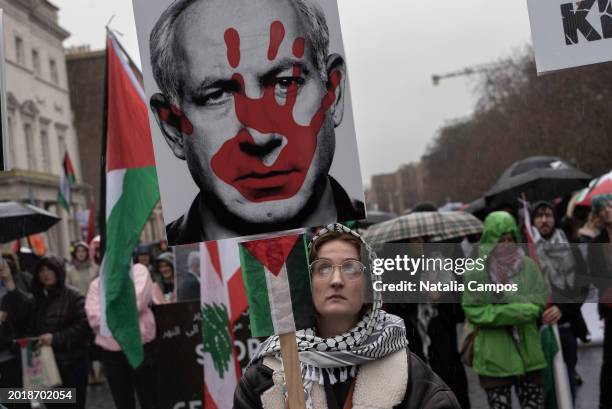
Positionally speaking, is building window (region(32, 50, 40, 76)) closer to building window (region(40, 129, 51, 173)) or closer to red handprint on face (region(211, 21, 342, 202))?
building window (region(40, 129, 51, 173))

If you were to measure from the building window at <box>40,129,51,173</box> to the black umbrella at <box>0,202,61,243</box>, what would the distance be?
34632 millimetres

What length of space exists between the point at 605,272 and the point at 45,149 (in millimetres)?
39704

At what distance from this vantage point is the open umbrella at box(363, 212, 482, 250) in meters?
7.04

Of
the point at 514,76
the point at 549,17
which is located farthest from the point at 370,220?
the point at 514,76

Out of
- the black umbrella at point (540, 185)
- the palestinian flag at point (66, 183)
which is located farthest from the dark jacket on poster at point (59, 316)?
the palestinian flag at point (66, 183)

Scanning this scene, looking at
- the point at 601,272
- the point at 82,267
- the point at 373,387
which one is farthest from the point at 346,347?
the point at 82,267

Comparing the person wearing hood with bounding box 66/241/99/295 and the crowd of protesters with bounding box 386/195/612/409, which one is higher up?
the person wearing hood with bounding box 66/241/99/295

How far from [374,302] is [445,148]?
7618 centimetres

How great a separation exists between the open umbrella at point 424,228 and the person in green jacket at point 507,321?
1000 mm

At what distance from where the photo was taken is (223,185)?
3297 millimetres

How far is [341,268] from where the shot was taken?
3234mm

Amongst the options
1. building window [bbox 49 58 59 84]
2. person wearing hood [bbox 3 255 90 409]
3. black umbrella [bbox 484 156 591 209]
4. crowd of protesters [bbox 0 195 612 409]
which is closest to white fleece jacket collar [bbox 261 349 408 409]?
crowd of protesters [bbox 0 195 612 409]

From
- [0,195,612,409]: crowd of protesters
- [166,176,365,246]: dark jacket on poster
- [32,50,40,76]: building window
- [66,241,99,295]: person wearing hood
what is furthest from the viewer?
[32,50,40,76]: building window

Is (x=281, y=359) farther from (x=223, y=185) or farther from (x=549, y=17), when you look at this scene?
(x=549, y=17)
